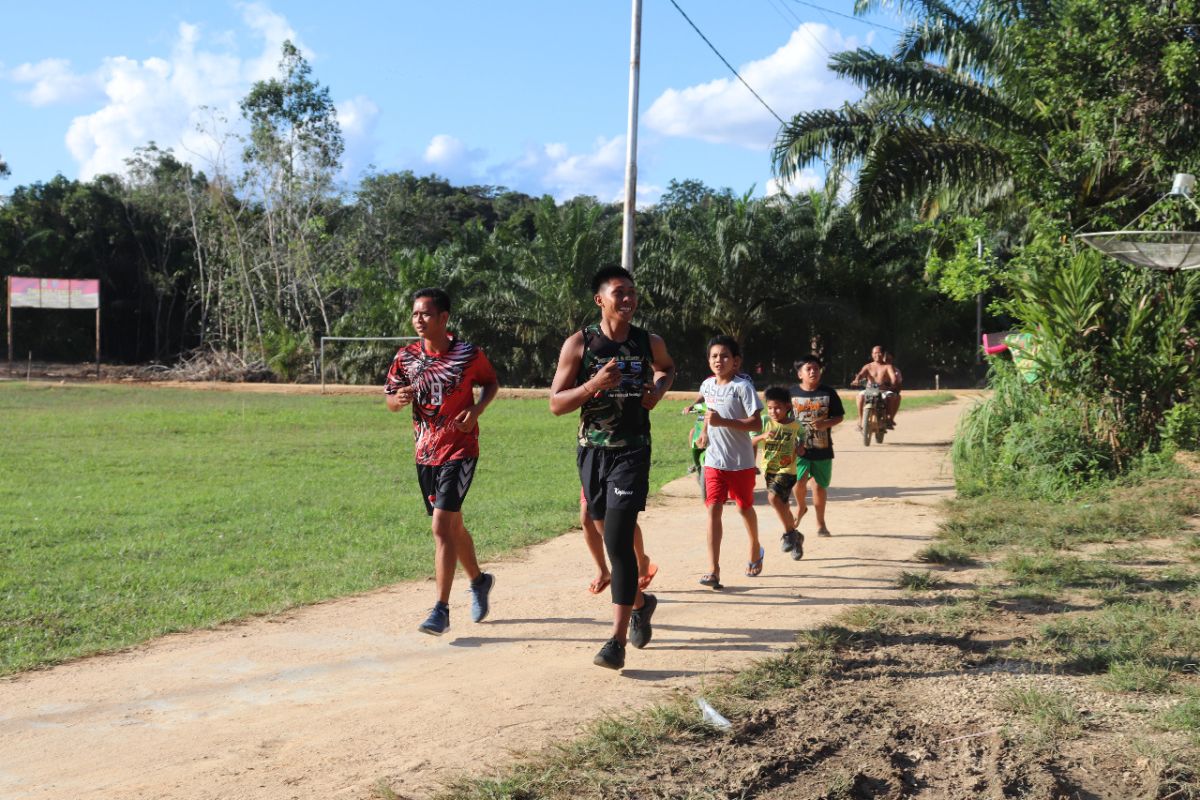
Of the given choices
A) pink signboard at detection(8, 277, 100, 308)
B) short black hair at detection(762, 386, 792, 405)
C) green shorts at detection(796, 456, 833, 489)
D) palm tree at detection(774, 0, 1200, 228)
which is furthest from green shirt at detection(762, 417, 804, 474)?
pink signboard at detection(8, 277, 100, 308)

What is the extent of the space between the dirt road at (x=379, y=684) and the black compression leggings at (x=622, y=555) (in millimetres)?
372

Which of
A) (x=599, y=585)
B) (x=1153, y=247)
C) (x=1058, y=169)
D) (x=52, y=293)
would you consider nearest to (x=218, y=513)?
(x=599, y=585)

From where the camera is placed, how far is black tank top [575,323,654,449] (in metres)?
5.37

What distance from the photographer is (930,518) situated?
1009 cm

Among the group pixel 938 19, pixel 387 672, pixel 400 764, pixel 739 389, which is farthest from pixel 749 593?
pixel 938 19

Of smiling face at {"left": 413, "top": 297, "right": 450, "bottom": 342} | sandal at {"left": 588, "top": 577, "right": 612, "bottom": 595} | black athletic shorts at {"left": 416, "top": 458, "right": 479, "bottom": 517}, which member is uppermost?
smiling face at {"left": 413, "top": 297, "right": 450, "bottom": 342}

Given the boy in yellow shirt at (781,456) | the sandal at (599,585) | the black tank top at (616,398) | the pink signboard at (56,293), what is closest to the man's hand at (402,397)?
the black tank top at (616,398)

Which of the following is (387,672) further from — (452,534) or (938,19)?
(938,19)

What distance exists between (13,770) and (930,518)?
784 centimetres

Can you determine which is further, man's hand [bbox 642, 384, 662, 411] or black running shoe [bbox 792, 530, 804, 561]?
black running shoe [bbox 792, 530, 804, 561]

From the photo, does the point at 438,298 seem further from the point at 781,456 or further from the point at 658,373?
the point at 781,456

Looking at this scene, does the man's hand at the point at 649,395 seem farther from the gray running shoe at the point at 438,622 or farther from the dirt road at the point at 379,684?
the gray running shoe at the point at 438,622

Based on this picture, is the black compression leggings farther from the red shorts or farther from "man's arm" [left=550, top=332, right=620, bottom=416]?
the red shorts

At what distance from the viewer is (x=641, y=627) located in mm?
5543
